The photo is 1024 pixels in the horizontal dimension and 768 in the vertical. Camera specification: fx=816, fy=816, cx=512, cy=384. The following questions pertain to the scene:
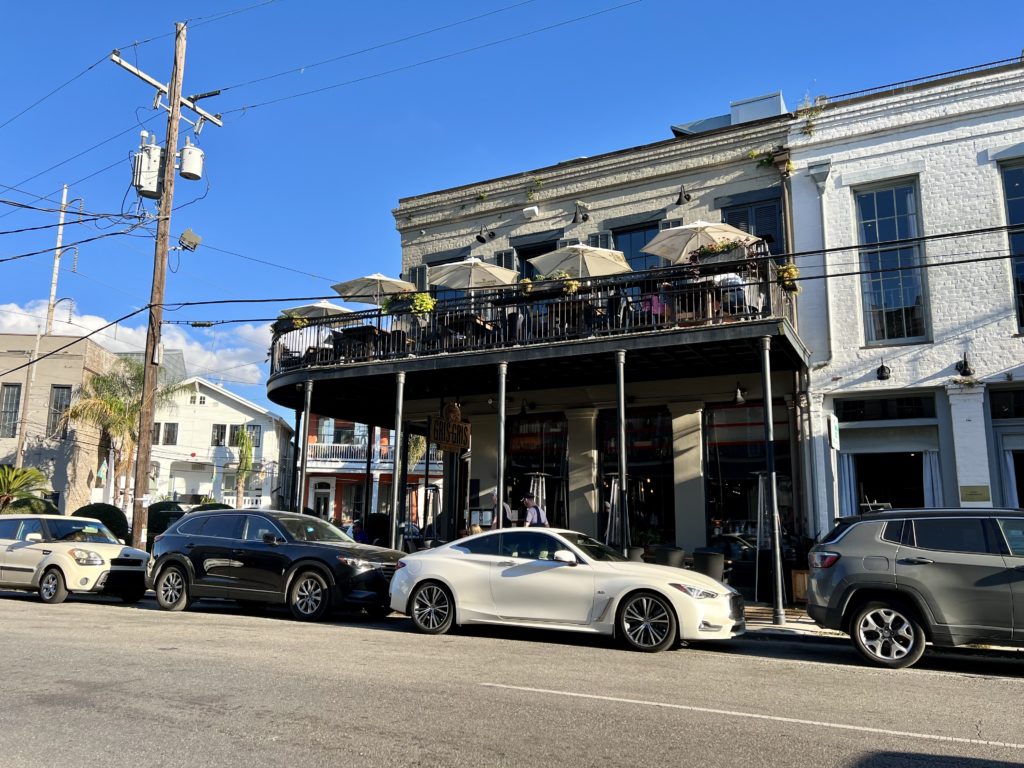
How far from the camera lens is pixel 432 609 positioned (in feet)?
33.6

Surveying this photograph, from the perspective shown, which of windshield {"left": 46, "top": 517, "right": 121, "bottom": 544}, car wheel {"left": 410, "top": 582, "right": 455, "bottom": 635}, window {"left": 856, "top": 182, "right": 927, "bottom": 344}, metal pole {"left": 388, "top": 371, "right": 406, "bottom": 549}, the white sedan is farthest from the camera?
metal pole {"left": 388, "top": 371, "right": 406, "bottom": 549}

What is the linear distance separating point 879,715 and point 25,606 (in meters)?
12.7

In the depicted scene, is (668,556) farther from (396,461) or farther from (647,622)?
(396,461)

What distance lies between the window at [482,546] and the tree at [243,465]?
34734mm

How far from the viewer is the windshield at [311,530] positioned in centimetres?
1203

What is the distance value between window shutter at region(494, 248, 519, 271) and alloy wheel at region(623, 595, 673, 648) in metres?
11.1

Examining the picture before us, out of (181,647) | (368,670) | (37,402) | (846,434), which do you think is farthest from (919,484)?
(37,402)

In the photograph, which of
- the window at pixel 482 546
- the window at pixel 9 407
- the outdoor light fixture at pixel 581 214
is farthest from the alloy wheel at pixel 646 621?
the window at pixel 9 407

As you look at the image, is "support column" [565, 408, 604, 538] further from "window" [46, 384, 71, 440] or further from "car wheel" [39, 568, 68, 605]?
"window" [46, 384, 71, 440]

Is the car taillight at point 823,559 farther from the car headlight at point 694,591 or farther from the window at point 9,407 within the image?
the window at point 9,407

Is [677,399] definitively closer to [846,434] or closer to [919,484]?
[846,434]

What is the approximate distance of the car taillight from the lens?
349 inches

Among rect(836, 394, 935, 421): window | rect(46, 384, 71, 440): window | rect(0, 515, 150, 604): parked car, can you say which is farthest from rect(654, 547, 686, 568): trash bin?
rect(46, 384, 71, 440): window

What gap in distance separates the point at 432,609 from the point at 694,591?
3297 millimetres
